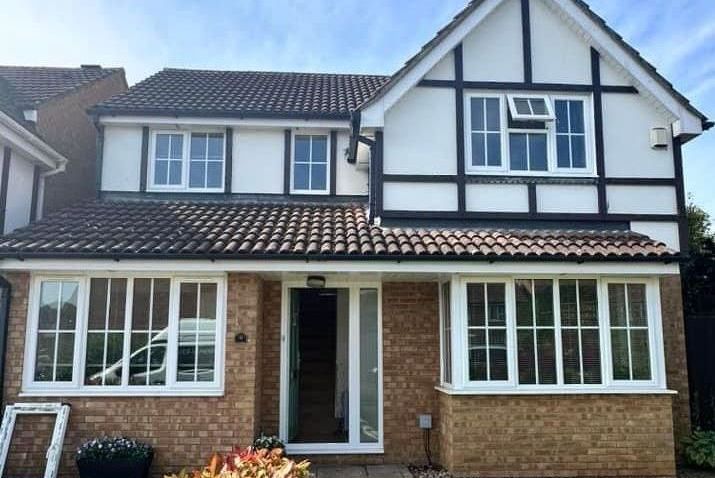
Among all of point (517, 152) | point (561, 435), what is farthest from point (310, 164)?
point (561, 435)

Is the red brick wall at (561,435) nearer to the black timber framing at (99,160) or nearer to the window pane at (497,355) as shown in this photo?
the window pane at (497,355)

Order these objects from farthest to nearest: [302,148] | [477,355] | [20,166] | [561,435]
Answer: [302,148], [20,166], [477,355], [561,435]

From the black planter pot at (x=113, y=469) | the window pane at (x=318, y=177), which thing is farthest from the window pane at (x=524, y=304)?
the black planter pot at (x=113, y=469)

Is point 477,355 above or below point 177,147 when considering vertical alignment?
below

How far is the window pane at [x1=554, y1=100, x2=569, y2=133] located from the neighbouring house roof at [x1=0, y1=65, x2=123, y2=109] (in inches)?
404

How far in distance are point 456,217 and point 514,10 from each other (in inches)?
156

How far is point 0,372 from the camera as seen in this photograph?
8.54 metres

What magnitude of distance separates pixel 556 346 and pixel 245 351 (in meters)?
4.84

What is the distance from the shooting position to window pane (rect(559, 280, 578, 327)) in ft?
29.7

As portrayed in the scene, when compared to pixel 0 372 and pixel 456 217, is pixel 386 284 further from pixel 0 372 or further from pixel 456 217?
pixel 0 372

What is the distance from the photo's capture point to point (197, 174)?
12047 millimetres

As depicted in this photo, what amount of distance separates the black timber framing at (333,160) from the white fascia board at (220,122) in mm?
268

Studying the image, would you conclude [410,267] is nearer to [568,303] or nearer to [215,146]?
[568,303]

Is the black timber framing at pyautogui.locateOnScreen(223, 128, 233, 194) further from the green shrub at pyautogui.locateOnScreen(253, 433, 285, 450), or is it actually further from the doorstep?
the doorstep
